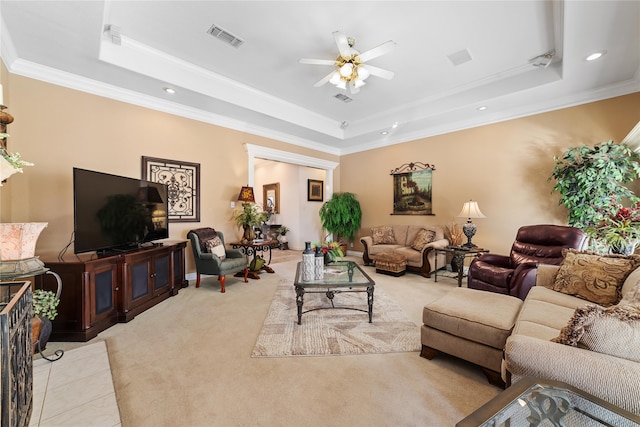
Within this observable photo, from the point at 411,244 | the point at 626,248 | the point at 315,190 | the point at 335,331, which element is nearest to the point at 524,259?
the point at 626,248

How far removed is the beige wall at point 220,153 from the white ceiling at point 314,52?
228 mm

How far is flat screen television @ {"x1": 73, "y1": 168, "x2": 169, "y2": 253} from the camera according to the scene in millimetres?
2502

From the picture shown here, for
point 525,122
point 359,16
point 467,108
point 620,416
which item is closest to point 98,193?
point 359,16

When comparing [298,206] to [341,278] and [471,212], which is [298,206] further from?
[341,278]

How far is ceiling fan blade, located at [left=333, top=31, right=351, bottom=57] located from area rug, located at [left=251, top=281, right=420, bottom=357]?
9.50 ft

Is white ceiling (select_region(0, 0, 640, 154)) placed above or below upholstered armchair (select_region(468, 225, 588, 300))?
above

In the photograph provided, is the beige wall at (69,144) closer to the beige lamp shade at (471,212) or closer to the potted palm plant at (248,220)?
the potted palm plant at (248,220)

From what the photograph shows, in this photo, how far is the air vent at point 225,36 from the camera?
2.76 metres

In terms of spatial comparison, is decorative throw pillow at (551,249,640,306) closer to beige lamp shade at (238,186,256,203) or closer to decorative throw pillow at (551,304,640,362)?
decorative throw pillow at (551,304,640,362)

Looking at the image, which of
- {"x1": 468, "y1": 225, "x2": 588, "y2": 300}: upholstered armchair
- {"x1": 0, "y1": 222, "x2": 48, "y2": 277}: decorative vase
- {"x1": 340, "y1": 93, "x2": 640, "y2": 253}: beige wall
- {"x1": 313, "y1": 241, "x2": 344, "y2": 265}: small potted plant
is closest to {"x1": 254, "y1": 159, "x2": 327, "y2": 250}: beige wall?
{"x1": 340, "y1": 93, "x2": 640, "y2": 253}: beige wall

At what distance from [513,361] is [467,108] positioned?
4402 millimetres

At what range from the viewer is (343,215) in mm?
6246

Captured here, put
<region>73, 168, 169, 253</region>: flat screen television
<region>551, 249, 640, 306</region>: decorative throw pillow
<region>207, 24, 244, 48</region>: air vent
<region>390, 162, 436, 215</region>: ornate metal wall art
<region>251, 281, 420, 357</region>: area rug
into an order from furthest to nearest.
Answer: <region>390, 162, 436, 215</region>: ornate metal wall art, <region>207, 24, 244, 48</region>: air vent, <region>73, 168, 169, 253</region>: flat screen television, <region>251, 281, 420, 357</region>: area rug, <region>551, 249, 640, 306</region>: decorative throw pillow

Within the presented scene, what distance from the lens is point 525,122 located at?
4219 mm
